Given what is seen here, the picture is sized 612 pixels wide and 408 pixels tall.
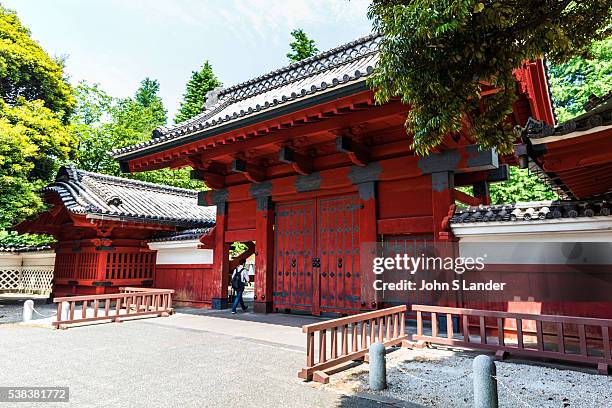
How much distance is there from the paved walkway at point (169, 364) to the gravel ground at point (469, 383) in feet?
1.85

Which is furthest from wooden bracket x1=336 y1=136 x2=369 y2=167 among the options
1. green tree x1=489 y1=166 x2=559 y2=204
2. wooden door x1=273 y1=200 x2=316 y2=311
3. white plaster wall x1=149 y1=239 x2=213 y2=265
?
green tree x1=489 y1=166 x2=559 y2=204

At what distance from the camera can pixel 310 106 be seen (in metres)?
6.85

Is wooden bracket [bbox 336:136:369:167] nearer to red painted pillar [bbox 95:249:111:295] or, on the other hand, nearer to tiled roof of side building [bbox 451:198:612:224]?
tiled roof of side building [bbox 451:198:612:224]

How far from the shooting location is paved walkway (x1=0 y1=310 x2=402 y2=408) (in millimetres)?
3877

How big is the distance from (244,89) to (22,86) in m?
10.2

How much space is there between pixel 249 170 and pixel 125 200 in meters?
6.70

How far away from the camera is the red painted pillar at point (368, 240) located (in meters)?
8.10

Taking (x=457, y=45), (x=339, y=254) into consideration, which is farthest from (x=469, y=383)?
(x=339, y=254)

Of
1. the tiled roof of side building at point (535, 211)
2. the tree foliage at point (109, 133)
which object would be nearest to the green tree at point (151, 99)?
the tree foliage at point (109, 133)

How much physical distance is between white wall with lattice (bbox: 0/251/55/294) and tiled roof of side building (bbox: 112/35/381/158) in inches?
461

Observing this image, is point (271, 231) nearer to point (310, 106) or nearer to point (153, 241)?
point (310, 106)

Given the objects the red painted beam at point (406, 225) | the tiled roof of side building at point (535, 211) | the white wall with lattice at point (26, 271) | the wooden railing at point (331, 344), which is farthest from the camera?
the white wall with lattice at point (26, 271)

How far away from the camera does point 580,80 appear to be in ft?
62.4

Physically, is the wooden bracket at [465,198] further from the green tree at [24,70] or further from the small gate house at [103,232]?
the green tree at [24,70]
